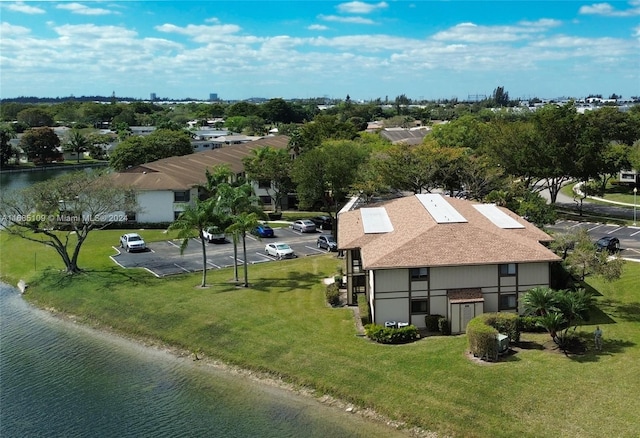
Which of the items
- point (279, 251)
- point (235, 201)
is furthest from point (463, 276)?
point (279, 251)

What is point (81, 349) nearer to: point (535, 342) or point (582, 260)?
point (535, 342)

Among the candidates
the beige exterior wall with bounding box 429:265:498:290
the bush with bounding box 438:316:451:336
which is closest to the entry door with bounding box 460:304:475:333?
the bush with bounding box 438:316:451:336

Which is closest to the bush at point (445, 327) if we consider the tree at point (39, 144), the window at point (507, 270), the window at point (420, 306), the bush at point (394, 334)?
the window at point (420, 306)

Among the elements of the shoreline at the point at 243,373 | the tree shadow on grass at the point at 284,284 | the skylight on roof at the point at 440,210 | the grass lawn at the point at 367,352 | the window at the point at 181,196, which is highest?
the skylight on roof at the point at 440,210

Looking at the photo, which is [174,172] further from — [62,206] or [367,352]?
[367,352]

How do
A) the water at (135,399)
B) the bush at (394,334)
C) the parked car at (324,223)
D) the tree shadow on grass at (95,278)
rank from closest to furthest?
1. the water at (135,399)
2. the bush at (394,334)
3. the tree shadow on grass at (95,278)
4. the parked car at (324,223)

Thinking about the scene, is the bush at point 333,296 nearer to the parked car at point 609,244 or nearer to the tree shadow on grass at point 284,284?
the tree shadow on grass at point 284,284
